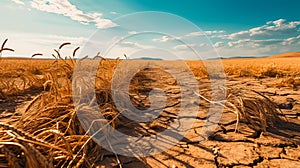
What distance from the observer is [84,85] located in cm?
215

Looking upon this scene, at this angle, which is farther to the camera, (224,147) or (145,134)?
(145,134)

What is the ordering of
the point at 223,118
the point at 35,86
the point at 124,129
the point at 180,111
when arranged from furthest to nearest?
the point at 35,86
the point at 180,111
the point at 223,118
the point at 124,129

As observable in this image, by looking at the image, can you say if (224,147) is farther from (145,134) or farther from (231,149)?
(145,134)

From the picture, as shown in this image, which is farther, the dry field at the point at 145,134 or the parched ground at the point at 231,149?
the parched ground at the point at 231,149

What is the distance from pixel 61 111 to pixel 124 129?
0.53 meters

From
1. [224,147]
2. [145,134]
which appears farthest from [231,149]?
[145,134]

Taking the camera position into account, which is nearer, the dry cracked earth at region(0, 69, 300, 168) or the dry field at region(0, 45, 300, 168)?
the dry field at region(0, 45, 300, 168)

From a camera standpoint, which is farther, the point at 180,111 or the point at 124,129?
the point at 180,111

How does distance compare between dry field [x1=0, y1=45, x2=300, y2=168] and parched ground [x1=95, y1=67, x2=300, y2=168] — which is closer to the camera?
dry field [x1=0, y1=45, x2=300, y2=168]

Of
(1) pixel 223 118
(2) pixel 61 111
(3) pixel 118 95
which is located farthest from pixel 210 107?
(2) pixel 61 111

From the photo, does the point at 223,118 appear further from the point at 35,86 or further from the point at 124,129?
the point at 35,86

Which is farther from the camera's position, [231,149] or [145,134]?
[145,134]

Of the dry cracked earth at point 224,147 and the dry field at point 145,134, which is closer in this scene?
the dry field at point 145,134

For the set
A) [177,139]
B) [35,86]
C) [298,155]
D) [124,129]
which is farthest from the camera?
[35,86]
